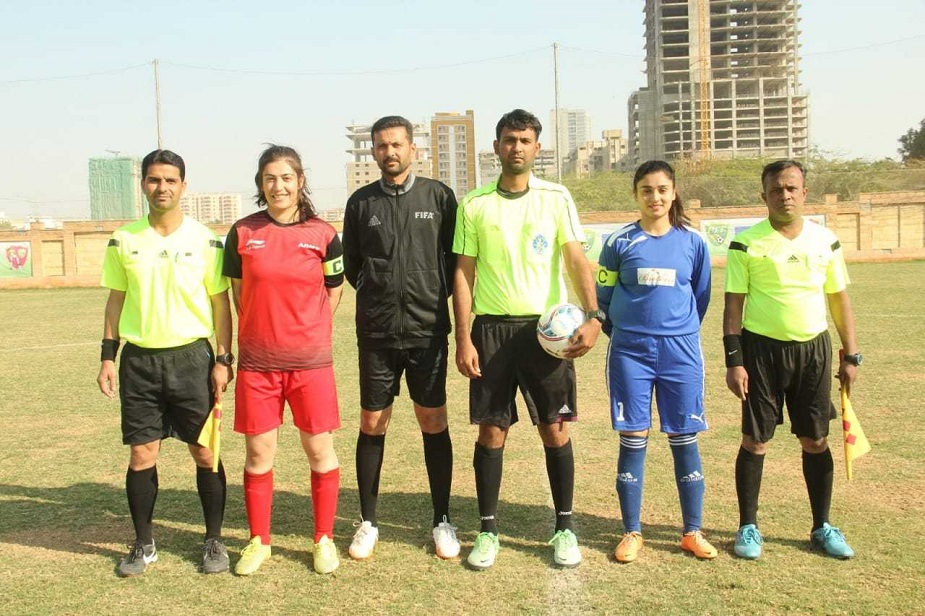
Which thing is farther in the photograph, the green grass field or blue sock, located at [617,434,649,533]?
blue sock, located at [617,434,649,533]

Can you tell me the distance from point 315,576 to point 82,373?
25.9 ft

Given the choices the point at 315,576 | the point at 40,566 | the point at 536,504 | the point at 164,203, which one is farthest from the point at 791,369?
the point at 40,566

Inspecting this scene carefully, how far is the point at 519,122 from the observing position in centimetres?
441

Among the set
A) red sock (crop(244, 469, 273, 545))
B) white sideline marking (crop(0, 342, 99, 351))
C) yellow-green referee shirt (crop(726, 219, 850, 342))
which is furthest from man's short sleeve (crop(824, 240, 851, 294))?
white sideline marking (crop(0, 342, 99, 351))

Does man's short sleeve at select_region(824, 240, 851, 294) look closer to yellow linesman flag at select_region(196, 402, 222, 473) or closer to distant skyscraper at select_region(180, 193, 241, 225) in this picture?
yellow linesman flag at select_region(196, 402, 222, 473)

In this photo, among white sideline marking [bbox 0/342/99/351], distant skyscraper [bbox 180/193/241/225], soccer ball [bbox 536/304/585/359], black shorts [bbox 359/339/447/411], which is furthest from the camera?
distant skyscraper [bbox 180/193/241/225]

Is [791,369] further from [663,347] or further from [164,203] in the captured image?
[164,203]

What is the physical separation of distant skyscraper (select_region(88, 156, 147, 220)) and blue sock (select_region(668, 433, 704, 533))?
33.0 m

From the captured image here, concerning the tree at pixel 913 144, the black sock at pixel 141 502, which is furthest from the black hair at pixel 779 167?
the tree at pixel 913 144

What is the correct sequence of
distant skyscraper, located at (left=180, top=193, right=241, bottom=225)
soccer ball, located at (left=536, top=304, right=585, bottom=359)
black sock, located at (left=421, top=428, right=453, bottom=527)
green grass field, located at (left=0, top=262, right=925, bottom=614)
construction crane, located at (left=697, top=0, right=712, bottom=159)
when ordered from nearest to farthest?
1. green grass field, located at (left=0, top=262, right=925, bottom=614)
2. soccer ball, located at (left=536, top=304, right=585, bottom=359)
3. black sock, located at (left=421, top=428, right=453, bottom=527)
4. distant skyscraper, located at (left=180, top=193, right=241, bottom=225)
5. construction crane, located at (left=697, top=0, right=712, bottom=159)

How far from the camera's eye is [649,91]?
380ft

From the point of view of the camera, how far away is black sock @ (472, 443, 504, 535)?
4527mm

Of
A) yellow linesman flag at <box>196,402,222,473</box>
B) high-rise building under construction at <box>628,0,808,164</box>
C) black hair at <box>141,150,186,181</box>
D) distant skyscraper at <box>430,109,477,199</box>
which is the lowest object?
yellow linesman flag at <box>196,402,222,473</box>

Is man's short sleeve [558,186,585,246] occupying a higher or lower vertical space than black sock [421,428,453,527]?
higher
